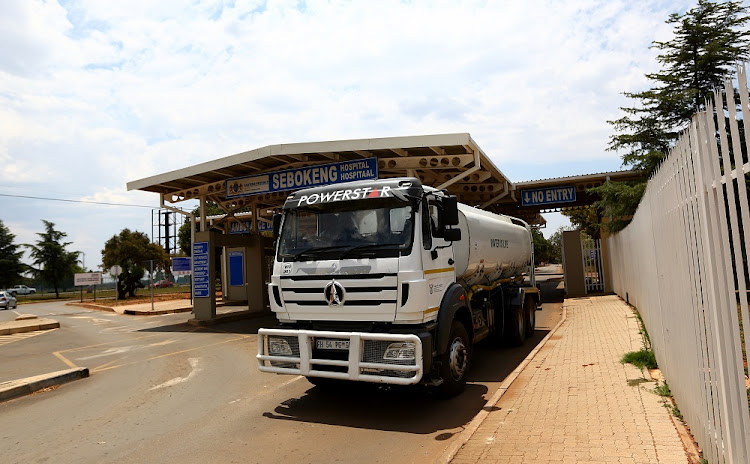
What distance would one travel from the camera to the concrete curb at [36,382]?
791cm

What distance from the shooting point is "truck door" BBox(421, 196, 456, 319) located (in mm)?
6348

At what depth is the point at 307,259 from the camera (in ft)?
21.6

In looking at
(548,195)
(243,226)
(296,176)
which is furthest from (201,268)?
Answer: (548,195)

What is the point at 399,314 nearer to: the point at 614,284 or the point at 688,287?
the point at 688,287

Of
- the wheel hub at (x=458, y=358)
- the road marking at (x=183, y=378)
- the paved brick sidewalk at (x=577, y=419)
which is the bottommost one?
the road marking at (x=183, y=378)

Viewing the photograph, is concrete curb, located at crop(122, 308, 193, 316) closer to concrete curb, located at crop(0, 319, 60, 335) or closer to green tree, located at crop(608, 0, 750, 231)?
concrete curb, located at crop(0, 319, 60, 335)

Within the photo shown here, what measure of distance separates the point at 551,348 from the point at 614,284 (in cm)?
1164

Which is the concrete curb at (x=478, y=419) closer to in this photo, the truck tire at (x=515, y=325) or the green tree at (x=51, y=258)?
the truck tire at (x=515, y=325)

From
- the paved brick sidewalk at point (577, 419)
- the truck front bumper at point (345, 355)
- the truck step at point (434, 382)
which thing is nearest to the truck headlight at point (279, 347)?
the truck front bumper at point (345, 355)

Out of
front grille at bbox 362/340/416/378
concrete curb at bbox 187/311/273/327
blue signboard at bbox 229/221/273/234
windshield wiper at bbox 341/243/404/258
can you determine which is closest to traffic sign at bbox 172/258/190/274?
blue signboard at bbox 229/221/273/234

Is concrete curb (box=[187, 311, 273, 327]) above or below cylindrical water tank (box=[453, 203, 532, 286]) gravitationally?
below

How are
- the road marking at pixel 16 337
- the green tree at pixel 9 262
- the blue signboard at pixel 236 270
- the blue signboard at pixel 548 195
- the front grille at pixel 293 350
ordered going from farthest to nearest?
the green tree at pixel 9 262
the blue signboard at pixel 236 270
the blue signboard at pixel 548 195
the road marking at pixel 16 337
the front grille at pixel 293 350

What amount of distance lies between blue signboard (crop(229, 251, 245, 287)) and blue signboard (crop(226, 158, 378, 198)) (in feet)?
31.1

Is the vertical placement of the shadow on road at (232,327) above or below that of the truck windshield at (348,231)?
below
